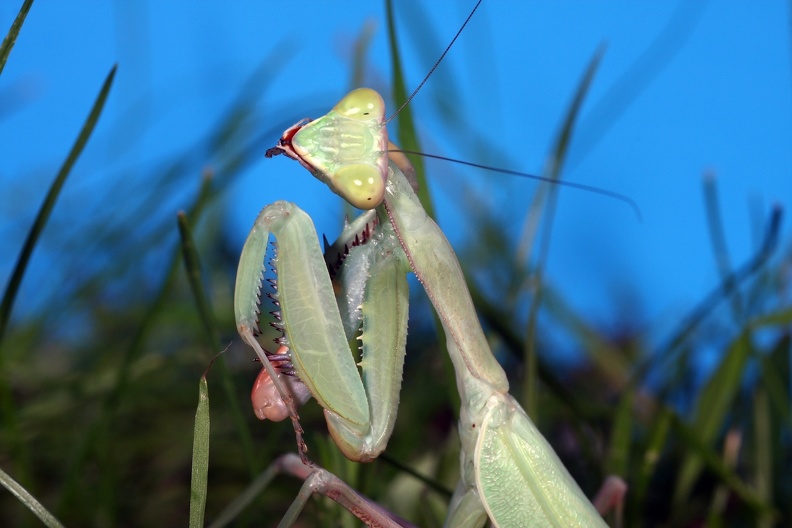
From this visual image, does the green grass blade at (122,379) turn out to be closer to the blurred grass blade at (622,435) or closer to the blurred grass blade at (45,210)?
the blurred grass blade at (45,210)

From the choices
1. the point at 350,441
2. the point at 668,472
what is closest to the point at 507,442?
the point at 350,441

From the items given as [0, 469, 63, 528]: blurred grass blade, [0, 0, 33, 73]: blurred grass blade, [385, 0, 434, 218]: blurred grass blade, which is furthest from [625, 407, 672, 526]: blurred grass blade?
[0, 0, 33, 73]: blurred grass blade

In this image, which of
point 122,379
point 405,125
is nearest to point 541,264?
point 405,125

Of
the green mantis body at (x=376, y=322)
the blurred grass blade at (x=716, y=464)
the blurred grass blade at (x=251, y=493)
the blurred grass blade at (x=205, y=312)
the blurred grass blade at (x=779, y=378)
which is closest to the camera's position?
the green mantis body at (x=376, y=322)

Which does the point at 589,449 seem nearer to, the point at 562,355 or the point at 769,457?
the point at 769,457

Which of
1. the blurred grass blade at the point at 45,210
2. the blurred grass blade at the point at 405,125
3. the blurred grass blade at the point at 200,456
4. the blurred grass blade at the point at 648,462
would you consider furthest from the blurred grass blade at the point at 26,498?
the blurred grass blade at the point at 648,462

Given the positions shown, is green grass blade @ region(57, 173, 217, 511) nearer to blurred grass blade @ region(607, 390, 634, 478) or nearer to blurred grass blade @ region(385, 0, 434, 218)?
blurred grass blade @ region(385, 0, 434, 218)

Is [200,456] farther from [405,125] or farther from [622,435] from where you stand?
[622,435]
